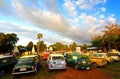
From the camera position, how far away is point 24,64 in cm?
1477

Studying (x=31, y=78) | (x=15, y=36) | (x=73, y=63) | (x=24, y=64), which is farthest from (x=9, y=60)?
(x=15, y=36)

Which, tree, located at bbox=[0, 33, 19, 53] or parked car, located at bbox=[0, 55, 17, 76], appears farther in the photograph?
tree, located at bbox=[0, 33, 19, 53]

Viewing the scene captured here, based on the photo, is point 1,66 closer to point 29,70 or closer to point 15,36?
point 29,70

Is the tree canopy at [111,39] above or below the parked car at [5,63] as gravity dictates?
above

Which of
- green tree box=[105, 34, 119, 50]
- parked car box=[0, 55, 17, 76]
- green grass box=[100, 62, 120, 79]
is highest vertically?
green tree box=[105, 34, 119, 50]

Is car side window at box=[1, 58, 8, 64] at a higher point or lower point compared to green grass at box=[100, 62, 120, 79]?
higher

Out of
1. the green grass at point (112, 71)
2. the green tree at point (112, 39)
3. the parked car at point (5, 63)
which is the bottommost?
the green grass at point (112, 71)

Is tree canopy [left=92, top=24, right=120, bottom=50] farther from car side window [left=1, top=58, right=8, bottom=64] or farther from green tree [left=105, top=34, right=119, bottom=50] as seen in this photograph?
car side window [left=1, top=58, right=8, bottom=64]

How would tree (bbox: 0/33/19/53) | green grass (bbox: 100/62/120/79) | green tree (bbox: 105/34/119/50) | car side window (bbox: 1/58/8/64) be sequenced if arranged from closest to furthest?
green grass (bbox: 100/62/120/79) < car side window (bbox: 1/58/8/64) < green tree (bbox: 105/34/119/50) < tree (bbox: 0/33/19/53)

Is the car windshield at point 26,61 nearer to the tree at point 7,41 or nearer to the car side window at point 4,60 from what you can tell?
the car side window at point 4,60

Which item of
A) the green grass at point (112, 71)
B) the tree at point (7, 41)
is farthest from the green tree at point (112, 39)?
the tree at point (7, 41)

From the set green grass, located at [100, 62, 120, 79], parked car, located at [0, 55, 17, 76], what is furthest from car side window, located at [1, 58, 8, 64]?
green grass, located at [100, 62, 120, 79]

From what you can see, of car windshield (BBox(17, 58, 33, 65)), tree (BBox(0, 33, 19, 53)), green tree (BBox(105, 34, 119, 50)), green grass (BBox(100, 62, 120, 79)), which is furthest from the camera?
tree (BBox(0, 33, 19, 53))

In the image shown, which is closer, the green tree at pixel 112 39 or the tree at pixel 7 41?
the green tree at pixel 112 39
